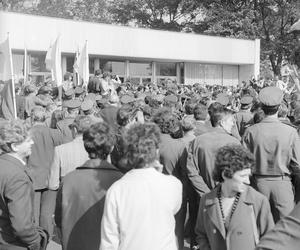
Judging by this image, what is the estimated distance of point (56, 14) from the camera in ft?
197

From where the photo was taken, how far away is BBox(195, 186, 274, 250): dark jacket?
3.52 m

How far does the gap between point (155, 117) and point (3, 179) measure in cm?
234

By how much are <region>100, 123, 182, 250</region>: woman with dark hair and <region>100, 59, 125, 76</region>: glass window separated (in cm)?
2549

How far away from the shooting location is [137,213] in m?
3.30

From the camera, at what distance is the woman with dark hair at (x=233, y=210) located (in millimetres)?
3525

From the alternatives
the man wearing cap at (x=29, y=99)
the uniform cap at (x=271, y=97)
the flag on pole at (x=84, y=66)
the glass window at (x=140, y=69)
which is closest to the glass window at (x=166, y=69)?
the glass window at (x=140, y=69)

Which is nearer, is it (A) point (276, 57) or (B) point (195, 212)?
(B) point (195, 212)

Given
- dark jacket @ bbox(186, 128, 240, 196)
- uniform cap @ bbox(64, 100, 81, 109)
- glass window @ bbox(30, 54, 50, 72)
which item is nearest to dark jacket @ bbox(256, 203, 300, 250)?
dark jacket @ bbox(186, 128, 240, 196)

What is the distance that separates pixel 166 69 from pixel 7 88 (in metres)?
25.0

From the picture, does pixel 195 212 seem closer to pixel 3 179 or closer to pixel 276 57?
pixel 3 179

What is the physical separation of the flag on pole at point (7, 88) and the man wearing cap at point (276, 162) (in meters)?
4.24

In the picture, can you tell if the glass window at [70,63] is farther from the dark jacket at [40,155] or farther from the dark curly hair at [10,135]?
the dark curly hair at [10,135]

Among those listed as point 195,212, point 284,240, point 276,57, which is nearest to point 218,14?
point 276,57

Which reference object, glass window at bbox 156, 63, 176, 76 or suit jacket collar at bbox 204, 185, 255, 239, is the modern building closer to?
glass window at bbox 156, 63, 176, 76
